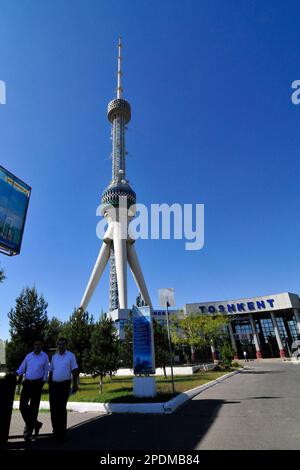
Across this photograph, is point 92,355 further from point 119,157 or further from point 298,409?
point 119,157

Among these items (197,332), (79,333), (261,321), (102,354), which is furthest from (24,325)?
(261,321)

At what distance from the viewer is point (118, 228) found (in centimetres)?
7150

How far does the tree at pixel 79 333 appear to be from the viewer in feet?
57.9

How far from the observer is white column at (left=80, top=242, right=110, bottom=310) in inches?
2477

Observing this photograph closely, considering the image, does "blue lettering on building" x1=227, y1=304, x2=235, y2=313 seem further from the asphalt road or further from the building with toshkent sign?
the asphalt road

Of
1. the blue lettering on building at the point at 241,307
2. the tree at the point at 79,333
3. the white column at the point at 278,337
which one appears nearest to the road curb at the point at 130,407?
the tree at the point at 79,333

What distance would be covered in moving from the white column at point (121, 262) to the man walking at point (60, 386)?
54.8 meters

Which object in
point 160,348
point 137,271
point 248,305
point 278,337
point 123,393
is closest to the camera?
point 123,393

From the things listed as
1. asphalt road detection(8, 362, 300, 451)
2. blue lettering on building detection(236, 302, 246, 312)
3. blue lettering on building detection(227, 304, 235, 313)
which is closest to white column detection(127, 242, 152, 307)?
blue lettering on building detection(227, 304, 235, 313)

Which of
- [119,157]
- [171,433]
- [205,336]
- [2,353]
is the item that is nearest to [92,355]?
[2,353]

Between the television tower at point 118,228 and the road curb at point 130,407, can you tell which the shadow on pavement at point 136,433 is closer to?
the road curb at point 130,407

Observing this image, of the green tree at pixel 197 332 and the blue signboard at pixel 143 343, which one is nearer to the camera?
the blue signboard at pixel 143 343

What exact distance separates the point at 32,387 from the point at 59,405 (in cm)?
71

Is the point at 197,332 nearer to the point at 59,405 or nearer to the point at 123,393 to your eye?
the point at 123,393
